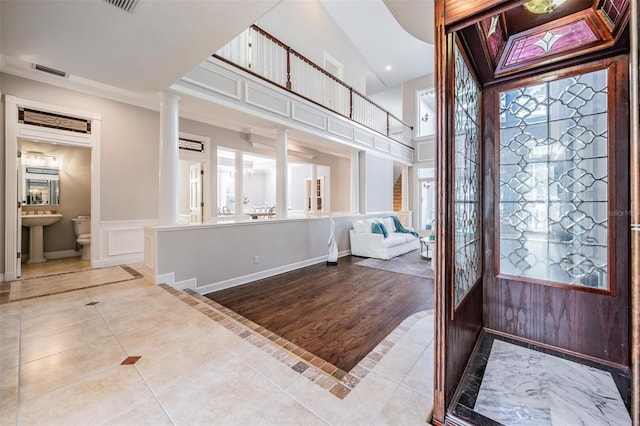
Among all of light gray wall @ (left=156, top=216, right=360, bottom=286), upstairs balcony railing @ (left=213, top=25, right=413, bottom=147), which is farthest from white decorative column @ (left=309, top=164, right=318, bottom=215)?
light gray wall @ (left=156, top=216, right=360, bottom=286)

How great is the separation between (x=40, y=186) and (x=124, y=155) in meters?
1.99

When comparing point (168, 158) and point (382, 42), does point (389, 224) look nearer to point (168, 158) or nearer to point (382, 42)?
point (168, 158)

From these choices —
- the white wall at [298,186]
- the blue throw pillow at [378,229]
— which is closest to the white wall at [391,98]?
the white wall at [298,186]

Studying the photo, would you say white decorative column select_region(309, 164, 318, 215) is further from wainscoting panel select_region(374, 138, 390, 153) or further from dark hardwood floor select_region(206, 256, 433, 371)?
dark hardwood floor select_region(206, 256, 433, 371)

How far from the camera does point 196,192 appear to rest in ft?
19.5

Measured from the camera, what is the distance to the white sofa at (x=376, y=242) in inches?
232

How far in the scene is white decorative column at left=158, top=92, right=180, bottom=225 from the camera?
3570 mm

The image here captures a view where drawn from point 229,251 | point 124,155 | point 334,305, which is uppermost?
point 124,155

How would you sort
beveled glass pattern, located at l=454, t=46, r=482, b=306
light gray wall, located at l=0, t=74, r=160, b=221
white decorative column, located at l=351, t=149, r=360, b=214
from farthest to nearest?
white decorative column, located at l=351, t=149, r=360, b=214, light gray wall, located at l=0, t=74, r=160, b=221, beveled glass pattern, located at l=454, t=46, r=482, b=306

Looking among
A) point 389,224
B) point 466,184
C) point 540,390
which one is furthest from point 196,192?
point 540,390

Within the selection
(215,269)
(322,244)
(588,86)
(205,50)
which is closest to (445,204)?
(588,86)

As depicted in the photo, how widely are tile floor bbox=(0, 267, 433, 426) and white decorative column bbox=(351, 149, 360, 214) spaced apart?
182 inches

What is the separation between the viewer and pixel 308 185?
10.7 meters

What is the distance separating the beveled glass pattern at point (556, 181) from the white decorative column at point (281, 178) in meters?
3.40
